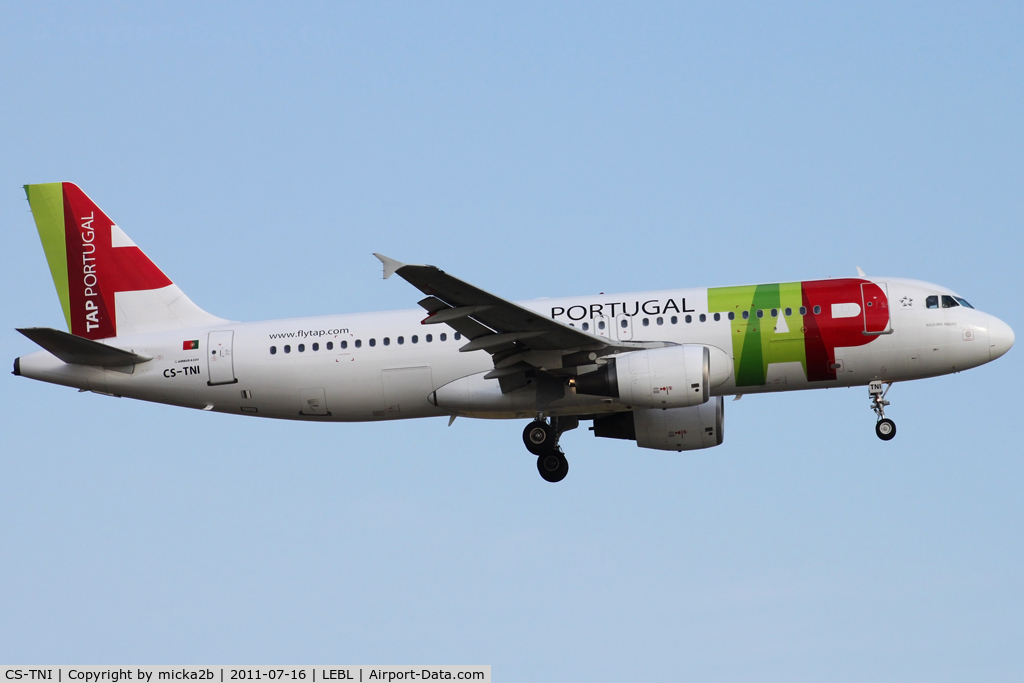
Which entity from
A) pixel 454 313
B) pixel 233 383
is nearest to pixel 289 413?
pixel 233 383

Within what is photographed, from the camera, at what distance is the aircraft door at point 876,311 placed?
32.5 meters

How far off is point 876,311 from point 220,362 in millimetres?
16481

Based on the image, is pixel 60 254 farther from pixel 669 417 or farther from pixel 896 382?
pixel 896 382

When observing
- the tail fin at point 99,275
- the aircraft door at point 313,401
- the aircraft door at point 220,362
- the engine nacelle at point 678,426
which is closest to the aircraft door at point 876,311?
the engine nacelle at point 678,426

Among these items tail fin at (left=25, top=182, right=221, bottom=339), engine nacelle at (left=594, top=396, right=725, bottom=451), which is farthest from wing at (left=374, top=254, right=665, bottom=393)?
tail fin at (left=25, top=182, right=221, bottom=339)

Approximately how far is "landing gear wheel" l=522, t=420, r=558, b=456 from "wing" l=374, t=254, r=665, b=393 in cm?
146

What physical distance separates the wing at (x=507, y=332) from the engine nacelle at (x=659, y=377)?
1.59ft

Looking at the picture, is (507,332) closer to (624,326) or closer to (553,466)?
(624,326)

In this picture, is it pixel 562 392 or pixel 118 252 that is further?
pixel 118 252

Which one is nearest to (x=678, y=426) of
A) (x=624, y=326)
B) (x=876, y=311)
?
(x=624, y=326)

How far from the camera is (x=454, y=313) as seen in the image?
30.1 m

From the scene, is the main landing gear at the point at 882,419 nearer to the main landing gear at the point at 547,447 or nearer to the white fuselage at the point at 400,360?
the white fuselage at the point at 400,360

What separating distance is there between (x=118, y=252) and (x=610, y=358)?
1453 cm

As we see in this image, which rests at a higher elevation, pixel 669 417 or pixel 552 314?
pixel 552 314
